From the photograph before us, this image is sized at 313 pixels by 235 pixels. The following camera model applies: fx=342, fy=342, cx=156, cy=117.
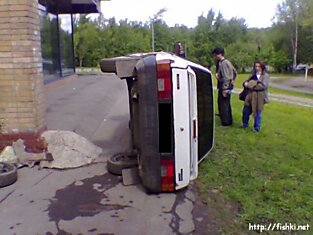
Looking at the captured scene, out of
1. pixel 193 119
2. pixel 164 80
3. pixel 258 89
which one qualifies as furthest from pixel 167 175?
pixel 258 89

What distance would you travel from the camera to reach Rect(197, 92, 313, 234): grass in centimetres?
361

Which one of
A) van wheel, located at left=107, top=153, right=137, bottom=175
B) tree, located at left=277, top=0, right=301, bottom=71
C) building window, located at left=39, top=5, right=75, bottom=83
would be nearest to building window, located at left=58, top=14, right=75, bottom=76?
building window, located at left=39, top=5, right=75, bottom=83

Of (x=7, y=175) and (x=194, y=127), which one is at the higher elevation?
(x=194, y=127)

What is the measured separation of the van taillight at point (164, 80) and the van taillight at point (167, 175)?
75cm

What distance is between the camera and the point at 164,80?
148 inches

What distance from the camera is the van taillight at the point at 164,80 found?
12.3ft

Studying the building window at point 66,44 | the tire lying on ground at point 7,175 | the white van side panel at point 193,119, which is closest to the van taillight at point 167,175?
the white van side panel at point 193,119

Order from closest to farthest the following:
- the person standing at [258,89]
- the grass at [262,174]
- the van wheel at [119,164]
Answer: the grass at [262,174]
the van wheel at [119,164]
the person standing at [258,89]

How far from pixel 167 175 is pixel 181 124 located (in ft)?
1.98

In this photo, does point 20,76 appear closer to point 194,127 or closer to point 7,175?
point 7,175

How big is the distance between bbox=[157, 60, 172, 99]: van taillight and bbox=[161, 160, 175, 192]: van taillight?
75cm

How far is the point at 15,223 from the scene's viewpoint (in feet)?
10.8

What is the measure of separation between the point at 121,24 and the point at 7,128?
30.3 m

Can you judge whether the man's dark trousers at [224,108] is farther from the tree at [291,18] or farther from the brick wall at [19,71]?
the tree at [291,18]
